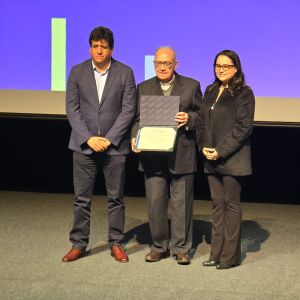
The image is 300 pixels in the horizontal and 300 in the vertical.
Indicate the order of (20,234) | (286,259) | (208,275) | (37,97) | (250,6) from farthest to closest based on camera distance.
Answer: (37,97)
(250,6)
(20,234)
(286,259)
(208,275)

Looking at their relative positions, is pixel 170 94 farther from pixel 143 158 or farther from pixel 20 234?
pixel 20 234

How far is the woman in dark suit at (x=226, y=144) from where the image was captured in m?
3.35

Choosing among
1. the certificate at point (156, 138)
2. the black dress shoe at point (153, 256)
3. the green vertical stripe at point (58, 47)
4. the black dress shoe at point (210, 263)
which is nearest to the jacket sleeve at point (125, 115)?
the certificate at point (156, 138)

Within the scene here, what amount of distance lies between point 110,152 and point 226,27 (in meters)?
1.76

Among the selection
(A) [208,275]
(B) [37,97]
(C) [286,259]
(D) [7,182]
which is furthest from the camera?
(D) [7,182]

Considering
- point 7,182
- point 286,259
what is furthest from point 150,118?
point 7,182

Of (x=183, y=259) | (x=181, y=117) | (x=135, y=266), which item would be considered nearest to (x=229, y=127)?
(x=181, y=117)

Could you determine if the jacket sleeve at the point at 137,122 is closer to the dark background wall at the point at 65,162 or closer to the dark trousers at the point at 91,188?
the dark trousers at the point at 91,188

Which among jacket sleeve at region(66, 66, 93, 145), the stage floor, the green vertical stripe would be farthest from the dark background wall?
jacket sleeve at region(66, 66, 93, 145)

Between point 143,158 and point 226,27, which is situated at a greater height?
point 226,27

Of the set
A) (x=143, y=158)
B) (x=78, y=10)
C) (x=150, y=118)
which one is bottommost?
(x=143, y=158)

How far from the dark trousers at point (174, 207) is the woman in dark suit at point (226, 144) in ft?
0.57

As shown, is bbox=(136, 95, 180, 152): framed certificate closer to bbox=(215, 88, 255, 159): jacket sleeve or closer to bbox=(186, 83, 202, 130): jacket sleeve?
bbox=(186, 83, 202, 130): jacket sleeve

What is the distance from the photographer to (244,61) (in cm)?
465
